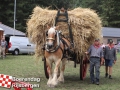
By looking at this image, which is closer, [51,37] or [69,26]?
[51,37]

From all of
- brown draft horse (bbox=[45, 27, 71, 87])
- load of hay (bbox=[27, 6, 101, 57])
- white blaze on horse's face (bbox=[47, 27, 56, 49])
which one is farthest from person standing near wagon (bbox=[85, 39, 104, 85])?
white blaze on horse's face (bbox=[47, 27, 56, 49])

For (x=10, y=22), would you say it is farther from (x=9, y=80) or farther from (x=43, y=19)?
(x=9, y=80)

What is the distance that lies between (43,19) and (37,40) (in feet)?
2.75

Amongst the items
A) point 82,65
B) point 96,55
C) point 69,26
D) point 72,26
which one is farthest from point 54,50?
point 82,65

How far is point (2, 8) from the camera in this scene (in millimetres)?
50219

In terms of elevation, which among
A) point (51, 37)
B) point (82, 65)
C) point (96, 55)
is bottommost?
point (82, 65)

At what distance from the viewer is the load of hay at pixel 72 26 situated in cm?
1049

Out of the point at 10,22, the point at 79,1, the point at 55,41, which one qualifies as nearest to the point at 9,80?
the point at 55,41

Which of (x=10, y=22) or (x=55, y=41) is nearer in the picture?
(x=55, y=41)

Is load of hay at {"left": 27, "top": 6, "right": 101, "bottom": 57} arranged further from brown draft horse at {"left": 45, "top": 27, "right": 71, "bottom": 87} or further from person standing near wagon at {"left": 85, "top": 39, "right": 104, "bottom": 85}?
brown draft horse at {"left": 45, "top": 27, "right": 71, "bottom": 87}

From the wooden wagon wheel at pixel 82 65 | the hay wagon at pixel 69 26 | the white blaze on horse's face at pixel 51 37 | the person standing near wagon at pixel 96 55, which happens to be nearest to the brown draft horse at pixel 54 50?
the white blaze on horse's face at pixel 51 37

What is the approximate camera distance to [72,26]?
10.6 metres

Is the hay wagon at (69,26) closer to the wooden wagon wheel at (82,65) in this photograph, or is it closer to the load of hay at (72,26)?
the load of hay at (72,26)

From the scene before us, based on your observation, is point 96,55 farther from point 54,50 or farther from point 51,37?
point 51,37
